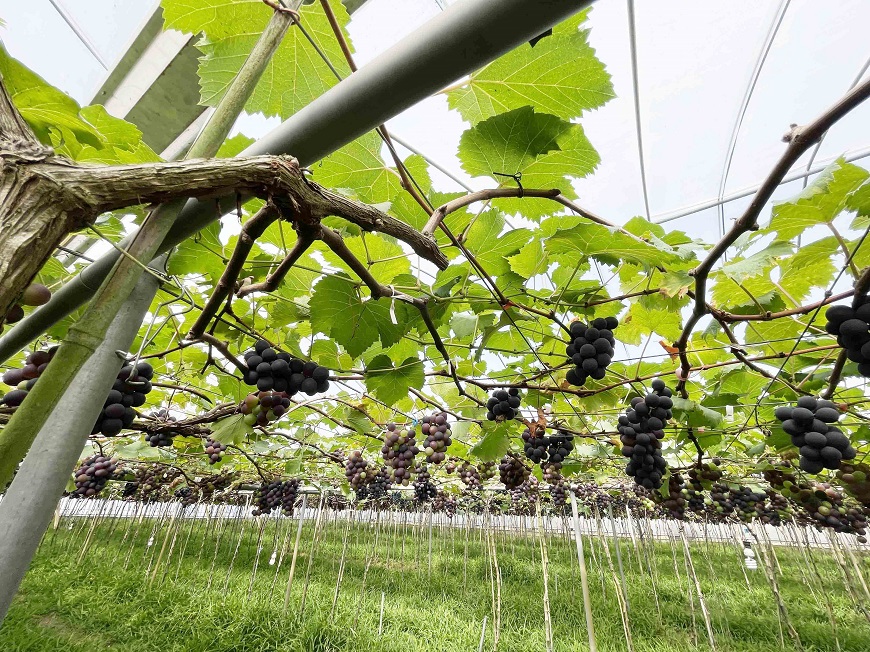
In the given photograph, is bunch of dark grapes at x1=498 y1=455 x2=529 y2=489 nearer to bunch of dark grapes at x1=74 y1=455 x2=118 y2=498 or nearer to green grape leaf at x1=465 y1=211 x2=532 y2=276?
green grape leaf at x1=465 y1=211 x2=532 y2=276

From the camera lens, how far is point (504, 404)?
6.69 feet

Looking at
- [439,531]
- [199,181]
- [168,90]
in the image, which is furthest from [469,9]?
[439,531]

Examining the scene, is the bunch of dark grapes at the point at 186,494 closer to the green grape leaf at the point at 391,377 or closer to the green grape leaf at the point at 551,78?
the green grape leaf at the point at 391,377

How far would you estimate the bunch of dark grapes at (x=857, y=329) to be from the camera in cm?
100

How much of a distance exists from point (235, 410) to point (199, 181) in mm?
1544

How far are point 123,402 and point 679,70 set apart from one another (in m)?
4.92

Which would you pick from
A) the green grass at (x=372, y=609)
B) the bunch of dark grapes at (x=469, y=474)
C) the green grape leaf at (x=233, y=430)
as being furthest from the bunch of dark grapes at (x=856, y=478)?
the green grass at (x=372, y=609)

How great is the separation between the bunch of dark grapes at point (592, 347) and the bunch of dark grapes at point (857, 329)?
57 centimetres

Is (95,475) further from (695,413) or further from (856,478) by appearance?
(856,478)

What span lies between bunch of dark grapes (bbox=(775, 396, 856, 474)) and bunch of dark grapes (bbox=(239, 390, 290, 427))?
1.71m

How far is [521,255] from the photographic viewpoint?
1.42 m

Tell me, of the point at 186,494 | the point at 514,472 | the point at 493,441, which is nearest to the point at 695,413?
the point at 493,441

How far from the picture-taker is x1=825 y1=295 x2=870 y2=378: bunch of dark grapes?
100cm

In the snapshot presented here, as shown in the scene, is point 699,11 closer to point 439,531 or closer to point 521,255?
point 521,255
